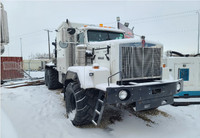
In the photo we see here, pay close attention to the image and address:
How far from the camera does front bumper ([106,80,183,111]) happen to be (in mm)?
2654

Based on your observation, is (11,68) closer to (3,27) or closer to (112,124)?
(3,27)

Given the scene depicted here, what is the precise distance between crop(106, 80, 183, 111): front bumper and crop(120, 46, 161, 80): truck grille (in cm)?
45

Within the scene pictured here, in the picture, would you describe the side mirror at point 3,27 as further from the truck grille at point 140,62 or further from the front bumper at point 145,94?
the truck grille at point 140,62

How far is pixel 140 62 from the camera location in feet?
11.1

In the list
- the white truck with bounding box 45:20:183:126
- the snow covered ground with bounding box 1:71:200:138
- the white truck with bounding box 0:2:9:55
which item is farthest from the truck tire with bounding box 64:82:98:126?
the white truck with bounding box 0:2:9:55

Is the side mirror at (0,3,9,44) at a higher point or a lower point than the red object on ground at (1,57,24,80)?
higher

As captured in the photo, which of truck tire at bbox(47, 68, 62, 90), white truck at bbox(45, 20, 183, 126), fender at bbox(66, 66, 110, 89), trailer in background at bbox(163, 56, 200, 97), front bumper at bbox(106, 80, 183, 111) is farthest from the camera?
truck tire at bbox(47, 68, 62, 90)

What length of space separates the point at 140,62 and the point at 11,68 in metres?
11.4

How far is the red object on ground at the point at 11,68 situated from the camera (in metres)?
11.2

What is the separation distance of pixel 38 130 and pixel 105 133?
1502mm

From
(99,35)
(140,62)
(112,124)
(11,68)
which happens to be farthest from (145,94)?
(11,68)

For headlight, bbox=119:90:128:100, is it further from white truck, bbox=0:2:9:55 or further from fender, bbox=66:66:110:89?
white truck, bbox=0:2:9:55

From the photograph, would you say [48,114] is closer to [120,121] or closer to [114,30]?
[120,121]

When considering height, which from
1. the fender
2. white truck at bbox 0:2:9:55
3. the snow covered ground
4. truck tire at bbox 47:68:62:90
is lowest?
A: the snow covered ground
